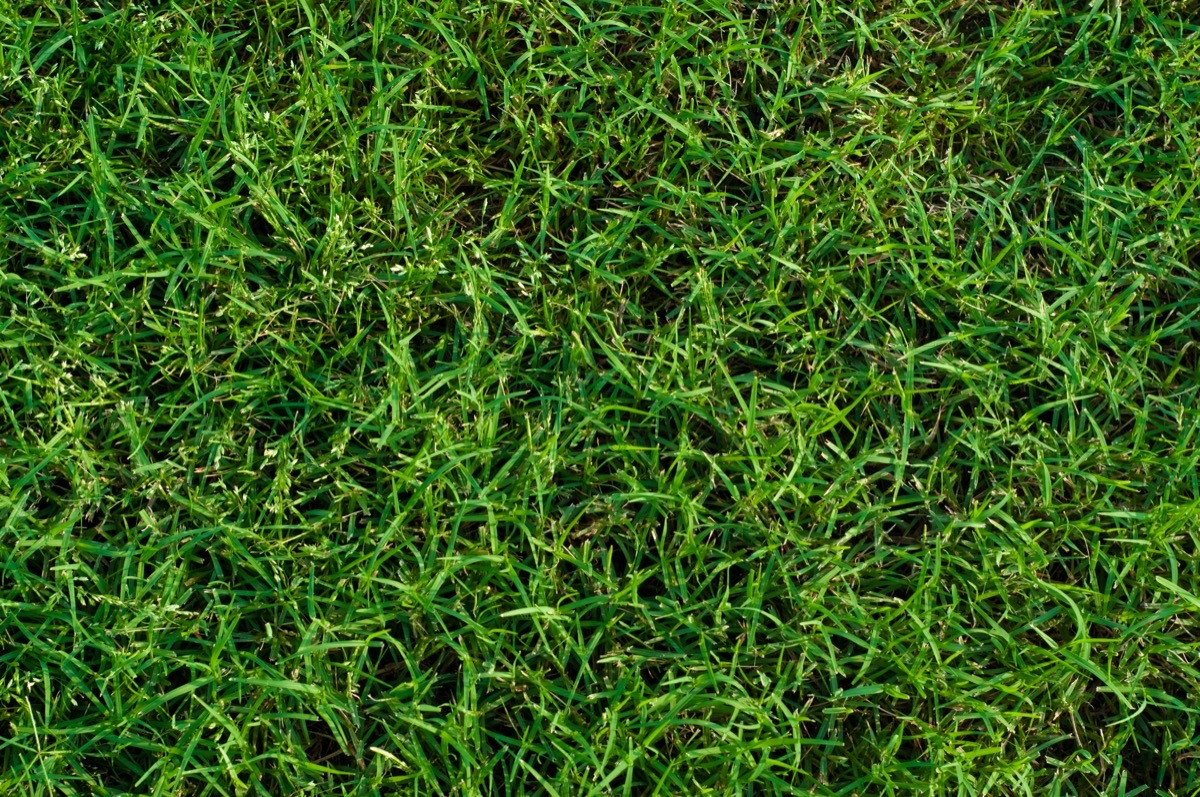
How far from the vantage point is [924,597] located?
7.51ft

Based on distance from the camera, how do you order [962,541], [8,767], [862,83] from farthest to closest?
1. [862,83]
2. [962,541]
3. [8,767]

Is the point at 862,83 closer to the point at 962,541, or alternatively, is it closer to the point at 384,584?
the point at 962,541

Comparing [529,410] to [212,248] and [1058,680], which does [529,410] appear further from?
[1058,680]

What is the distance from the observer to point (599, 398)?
2.39m

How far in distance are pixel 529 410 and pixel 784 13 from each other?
114 centimetres

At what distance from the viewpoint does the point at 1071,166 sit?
8.63 ft

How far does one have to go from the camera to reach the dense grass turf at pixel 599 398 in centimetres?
221

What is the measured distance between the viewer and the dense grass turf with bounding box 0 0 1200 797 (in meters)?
2.21

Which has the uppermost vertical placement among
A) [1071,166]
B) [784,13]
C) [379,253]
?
[784,13]

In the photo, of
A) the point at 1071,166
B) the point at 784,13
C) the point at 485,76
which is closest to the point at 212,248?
the point at 485,76

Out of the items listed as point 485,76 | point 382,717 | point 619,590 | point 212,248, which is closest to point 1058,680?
point 619,590

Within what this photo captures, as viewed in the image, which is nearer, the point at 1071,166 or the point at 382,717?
the point at 382,717

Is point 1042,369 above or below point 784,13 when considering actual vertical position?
below

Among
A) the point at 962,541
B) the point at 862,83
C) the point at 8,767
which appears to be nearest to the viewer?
the point at 8,767
